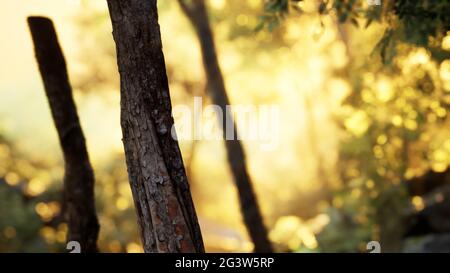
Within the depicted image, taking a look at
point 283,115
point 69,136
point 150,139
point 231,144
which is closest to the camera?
point 150,139

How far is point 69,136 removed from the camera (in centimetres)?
914

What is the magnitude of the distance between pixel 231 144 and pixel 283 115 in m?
23.3

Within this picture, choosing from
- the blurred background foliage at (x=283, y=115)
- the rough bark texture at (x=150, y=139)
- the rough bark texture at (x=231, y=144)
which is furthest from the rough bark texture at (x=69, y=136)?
the rough bark texture at (x=231, y=144)

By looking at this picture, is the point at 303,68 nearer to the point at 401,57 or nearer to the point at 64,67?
the point at 401,57

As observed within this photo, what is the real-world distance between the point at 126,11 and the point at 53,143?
28465 millimetres

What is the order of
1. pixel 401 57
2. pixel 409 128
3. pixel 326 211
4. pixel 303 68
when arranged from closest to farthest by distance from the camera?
1. pixel 401 57
2. pixel 409 128
3. pixel 326 211
4. pixel 303 68

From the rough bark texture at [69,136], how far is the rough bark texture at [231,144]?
4.67 m

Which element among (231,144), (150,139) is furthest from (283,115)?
(150,139)

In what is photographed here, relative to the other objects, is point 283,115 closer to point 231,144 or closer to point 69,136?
point 231,144

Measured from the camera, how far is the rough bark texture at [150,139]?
20.9 feet

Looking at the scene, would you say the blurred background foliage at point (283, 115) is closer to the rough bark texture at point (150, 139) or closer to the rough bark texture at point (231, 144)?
the rough bark texture at point (231, 144)
